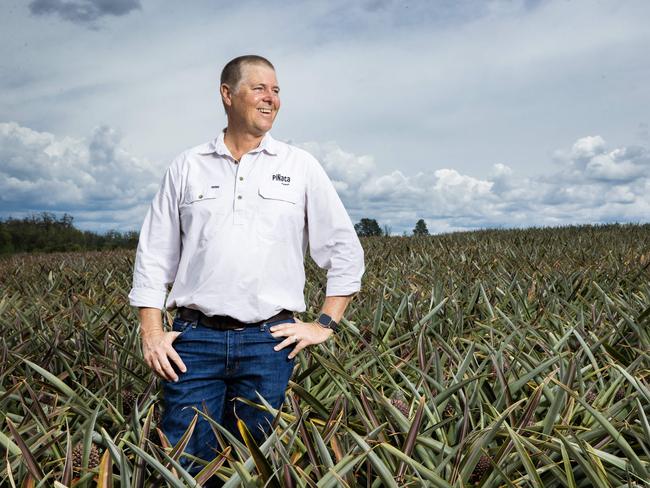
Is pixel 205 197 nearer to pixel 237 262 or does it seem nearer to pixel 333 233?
pixel 237 262

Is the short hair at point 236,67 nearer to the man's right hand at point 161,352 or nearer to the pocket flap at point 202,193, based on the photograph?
the pocket flap at point 202,193

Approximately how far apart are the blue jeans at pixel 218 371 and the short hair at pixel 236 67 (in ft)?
2.82

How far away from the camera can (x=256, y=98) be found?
Answer: 2117mm

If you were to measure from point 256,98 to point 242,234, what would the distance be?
475 millimetres

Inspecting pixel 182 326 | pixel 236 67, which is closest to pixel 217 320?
pixel 182 326

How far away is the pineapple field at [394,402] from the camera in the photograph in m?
1.72

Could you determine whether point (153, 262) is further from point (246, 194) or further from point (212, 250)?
point (246, 194)

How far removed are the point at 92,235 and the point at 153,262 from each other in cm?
1797

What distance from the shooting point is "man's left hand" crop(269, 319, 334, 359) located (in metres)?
2.03

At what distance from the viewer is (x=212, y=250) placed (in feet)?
6.86

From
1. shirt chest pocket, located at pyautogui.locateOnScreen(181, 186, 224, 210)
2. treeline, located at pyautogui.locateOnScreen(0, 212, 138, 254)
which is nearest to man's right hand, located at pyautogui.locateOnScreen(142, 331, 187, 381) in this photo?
shirt chest pocket, located at pyautogui.locateOnScreen(181, 186, 224, 210)

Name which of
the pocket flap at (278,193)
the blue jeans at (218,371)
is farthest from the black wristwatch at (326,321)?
the pocket flap at (278,193)

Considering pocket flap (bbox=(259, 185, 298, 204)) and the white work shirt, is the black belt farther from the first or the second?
pocket flap (bbox=(259, 185, 298, 204))

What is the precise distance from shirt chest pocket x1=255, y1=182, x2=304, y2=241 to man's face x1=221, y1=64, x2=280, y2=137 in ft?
0.74
